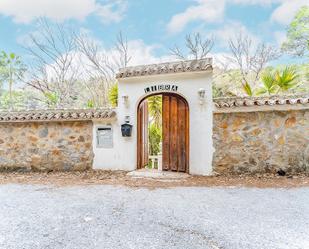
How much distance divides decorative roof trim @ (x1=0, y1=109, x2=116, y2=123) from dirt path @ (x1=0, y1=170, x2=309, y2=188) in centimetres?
168

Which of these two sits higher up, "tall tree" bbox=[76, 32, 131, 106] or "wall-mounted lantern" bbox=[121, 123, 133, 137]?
"tall tree" bbox=[76, 32, 131, 106]

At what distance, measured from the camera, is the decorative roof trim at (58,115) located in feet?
22.2

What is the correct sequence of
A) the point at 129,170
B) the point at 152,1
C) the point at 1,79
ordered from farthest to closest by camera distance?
the point at 1,79 < the point at 152,1 < the point at 129,170

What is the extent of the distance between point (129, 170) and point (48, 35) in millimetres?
13661

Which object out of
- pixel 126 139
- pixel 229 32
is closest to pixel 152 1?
pixel 229 32

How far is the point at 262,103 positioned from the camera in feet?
18.6

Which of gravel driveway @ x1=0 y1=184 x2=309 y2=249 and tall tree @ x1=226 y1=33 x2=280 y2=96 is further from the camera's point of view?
tall tree @ x1=226 y1=33 x2=280 y2=96

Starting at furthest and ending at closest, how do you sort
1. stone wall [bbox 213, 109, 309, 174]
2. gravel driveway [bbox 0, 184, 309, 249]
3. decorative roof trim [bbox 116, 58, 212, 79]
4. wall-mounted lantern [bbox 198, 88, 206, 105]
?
decorative roof trim [bbox 116, 58, 212, 79], wall-mounted lantern [bbox 198, 88, 206, 105], stone wall [bbox 213, 109, 309, 174], gravel driveway [bbox 0, 184, 309, 249]

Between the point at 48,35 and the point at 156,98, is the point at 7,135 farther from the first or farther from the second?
the point at 48,35

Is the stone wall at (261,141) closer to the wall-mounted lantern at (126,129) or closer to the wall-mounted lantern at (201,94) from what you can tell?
the wall-mounted lantern at (201,94)

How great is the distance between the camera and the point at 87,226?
3004 mm

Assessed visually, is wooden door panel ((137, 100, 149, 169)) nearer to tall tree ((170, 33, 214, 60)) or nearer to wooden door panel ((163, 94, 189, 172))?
wooden door panel ((163, 94, 189, 172))

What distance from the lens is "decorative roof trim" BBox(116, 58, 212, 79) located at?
6183 millimetres

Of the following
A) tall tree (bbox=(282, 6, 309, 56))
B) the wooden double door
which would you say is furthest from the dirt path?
tall tree (bbox=(282, 6, 309, 56))
